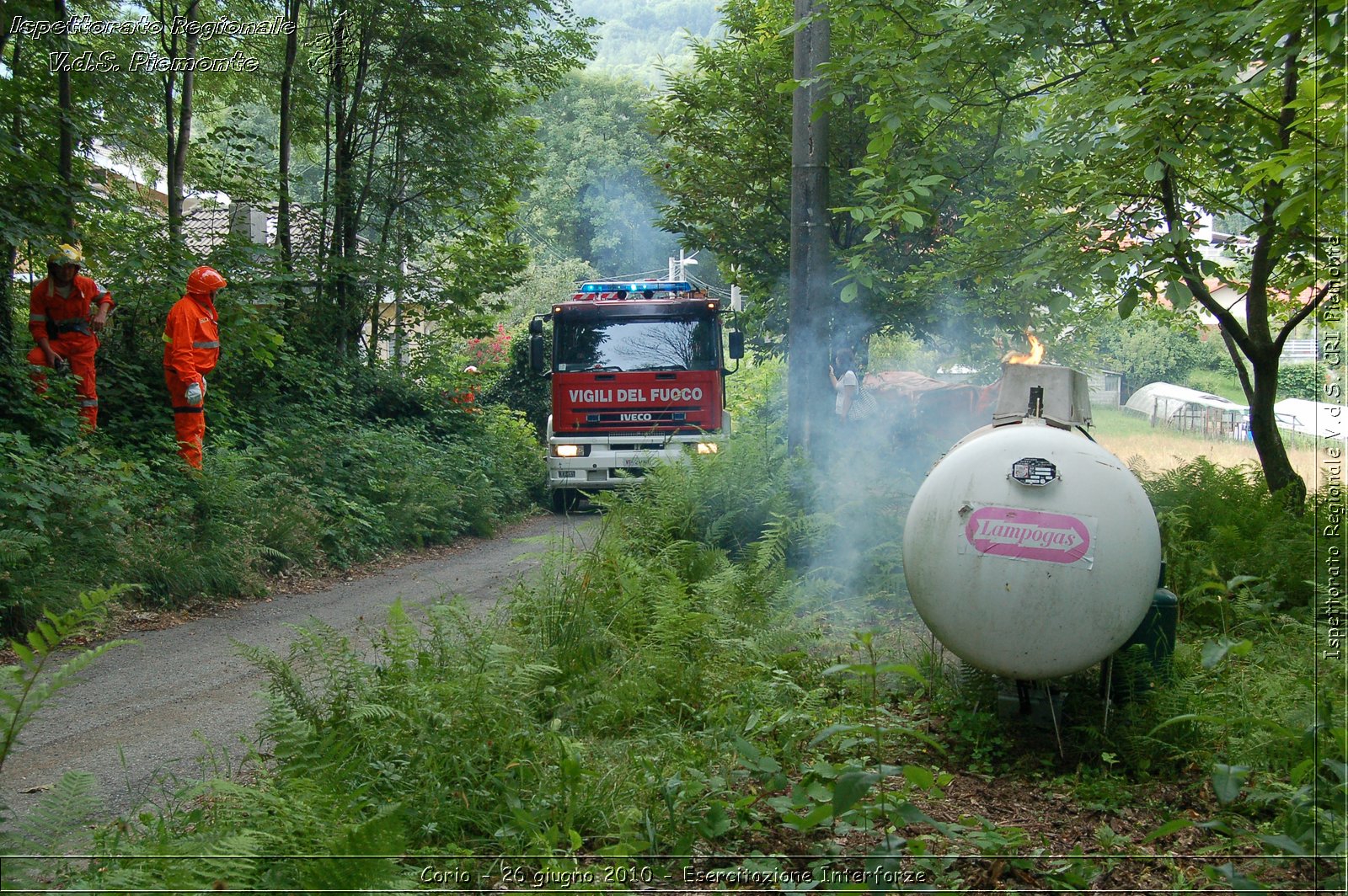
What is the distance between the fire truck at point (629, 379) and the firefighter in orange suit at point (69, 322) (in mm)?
5659

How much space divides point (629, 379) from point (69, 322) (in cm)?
687

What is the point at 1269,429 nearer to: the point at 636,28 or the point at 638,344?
the point at 638,344

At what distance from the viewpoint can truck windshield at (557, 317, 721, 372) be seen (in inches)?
566

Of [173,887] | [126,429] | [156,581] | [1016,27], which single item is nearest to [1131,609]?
[173,887]

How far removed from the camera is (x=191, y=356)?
9641mm

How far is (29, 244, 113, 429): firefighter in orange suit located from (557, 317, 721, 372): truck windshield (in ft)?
19.9

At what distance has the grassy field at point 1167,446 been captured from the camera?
1118 centimetres

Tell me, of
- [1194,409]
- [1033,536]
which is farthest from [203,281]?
[1194,409]

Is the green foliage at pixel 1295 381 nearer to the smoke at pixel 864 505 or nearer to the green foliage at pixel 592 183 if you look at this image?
the smoke at pixel 864 505

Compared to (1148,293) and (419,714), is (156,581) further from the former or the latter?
(1148,293)

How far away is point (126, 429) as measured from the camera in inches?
411

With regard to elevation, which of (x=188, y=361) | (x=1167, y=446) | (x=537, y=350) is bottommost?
(x=1167, y=446)

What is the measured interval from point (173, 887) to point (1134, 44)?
23.9ft

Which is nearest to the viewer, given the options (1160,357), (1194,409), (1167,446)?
(1167,446)
